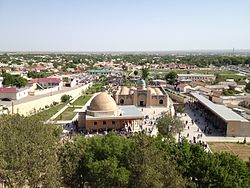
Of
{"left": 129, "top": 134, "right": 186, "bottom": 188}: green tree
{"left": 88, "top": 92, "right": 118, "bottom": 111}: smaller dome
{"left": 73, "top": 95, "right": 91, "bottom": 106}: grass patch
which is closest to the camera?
{"left": 129, "top": 134, "right": 186, "bottom": 188}: green tree

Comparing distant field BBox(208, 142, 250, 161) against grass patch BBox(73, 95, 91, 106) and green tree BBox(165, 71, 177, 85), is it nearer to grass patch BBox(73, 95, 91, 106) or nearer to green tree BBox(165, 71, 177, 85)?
grass patch BBox(73, 95, 91, 106)

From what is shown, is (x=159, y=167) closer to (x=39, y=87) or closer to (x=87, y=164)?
(x=87, y=164)

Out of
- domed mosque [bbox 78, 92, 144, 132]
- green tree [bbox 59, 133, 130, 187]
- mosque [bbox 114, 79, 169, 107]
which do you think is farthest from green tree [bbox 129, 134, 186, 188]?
mosque [bbox 114, 79, 169, 107]

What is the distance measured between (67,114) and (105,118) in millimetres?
9389

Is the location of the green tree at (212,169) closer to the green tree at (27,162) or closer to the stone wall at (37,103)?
the green tree at (27,162)

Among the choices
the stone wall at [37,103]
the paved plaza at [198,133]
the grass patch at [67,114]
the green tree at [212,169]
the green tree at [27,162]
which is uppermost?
the green tree at [27,162]

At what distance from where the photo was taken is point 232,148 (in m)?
26.8

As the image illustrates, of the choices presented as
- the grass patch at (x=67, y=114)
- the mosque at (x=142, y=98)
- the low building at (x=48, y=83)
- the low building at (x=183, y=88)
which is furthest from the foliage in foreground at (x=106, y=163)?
the low building at (x=183, y=88)

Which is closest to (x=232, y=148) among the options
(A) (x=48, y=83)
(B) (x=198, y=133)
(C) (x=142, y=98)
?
(B) (x=198, y=133)

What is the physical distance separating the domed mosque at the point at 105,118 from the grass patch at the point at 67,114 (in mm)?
4772

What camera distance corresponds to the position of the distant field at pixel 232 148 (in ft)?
83.2

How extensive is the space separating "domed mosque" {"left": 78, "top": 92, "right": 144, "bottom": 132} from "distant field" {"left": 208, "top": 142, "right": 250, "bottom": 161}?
776 cm

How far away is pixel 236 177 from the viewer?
14492 mm

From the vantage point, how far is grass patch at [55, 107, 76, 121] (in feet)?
122
